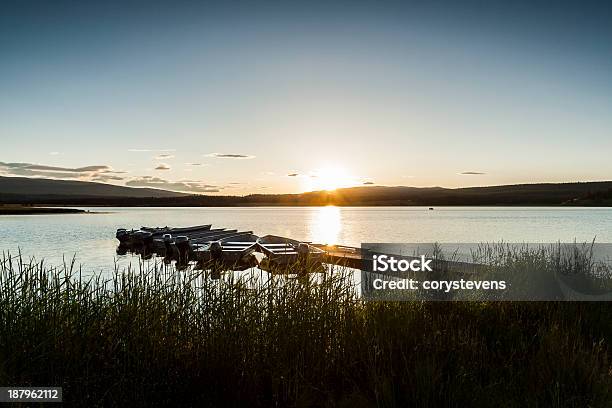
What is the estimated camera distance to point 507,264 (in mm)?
10523

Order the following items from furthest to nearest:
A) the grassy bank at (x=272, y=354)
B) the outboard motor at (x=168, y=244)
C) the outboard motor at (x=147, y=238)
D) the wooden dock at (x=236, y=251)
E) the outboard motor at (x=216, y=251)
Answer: the outboard motor at (x=147, y=238) → the outboard motor at (x=168, y=244) → the outboard motor at (x=216, y=251) → the wooden dock at (x=236, y=251) → the grassy bank at (x=272, y=354)

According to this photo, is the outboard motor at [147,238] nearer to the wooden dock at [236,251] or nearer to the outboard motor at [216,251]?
the wooden dock at [236,251]

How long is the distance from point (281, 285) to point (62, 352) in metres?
2.62

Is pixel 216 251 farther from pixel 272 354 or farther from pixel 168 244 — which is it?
pixel 272 354

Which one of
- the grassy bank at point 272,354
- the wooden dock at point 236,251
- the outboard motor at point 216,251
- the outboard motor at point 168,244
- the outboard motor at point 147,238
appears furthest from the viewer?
the outboard motor at point 147,238

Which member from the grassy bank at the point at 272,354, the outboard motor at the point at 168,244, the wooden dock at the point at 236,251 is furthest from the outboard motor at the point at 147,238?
the grassy bank at the point at 272,354

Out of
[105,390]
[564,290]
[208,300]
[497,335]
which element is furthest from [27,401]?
[564,290]

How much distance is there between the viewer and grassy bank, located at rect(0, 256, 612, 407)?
4836mm

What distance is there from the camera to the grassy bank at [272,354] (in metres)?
4.84

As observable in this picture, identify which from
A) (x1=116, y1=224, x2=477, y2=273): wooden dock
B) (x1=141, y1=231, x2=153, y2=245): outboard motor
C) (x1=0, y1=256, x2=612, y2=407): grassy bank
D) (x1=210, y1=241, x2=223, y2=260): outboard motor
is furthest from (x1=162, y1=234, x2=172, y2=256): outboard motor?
(x1=0, y1=256, x2=612, y2=407): grassy bank

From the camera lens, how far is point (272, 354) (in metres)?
5.57

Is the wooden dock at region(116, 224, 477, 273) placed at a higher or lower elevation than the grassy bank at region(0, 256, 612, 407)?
lower

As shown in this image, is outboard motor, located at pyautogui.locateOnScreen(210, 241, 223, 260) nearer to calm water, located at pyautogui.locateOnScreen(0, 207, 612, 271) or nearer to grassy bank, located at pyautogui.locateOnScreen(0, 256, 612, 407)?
calm water, located at pyautogui.locateOnScreen(0, 207, 612, 271)

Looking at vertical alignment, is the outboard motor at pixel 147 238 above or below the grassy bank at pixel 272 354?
below
